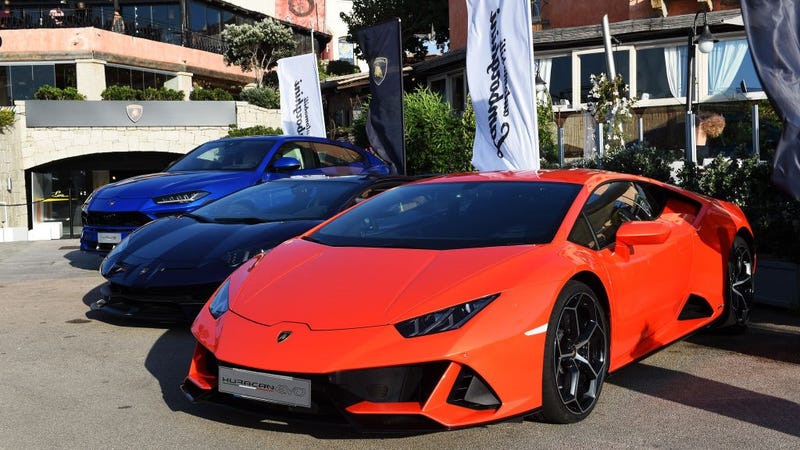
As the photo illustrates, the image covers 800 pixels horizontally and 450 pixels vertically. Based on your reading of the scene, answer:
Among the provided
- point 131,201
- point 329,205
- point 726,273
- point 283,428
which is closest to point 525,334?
point 283,428

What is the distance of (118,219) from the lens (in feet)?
29.5

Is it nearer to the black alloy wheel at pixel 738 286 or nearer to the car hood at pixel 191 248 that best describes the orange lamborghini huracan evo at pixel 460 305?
the black alloy wheel at pixel 738 286

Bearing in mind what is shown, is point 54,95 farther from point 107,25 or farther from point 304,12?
point 304,12

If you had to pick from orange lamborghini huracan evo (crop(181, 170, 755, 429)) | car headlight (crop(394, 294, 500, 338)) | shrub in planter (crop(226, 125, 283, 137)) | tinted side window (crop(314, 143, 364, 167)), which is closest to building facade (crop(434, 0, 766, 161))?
tinted side window (crop(314, 143, 364, 167))

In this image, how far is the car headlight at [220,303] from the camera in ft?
13.7

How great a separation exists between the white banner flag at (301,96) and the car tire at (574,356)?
11571 millimetres

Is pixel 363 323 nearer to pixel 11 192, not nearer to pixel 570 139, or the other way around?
pixel 570 139

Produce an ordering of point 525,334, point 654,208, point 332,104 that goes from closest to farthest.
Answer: point 525,334
point 654,208
point 332,104

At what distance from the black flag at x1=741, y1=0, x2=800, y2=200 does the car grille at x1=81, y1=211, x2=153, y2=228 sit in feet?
20.2

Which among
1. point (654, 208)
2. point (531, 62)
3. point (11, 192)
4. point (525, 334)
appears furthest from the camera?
point (11, 192)

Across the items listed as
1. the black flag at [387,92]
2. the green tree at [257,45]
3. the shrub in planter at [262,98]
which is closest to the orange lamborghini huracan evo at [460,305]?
the black flag at [387,92]

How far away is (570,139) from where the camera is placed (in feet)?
57.0

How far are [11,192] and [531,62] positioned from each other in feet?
87.6

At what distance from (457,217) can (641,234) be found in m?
0.96
